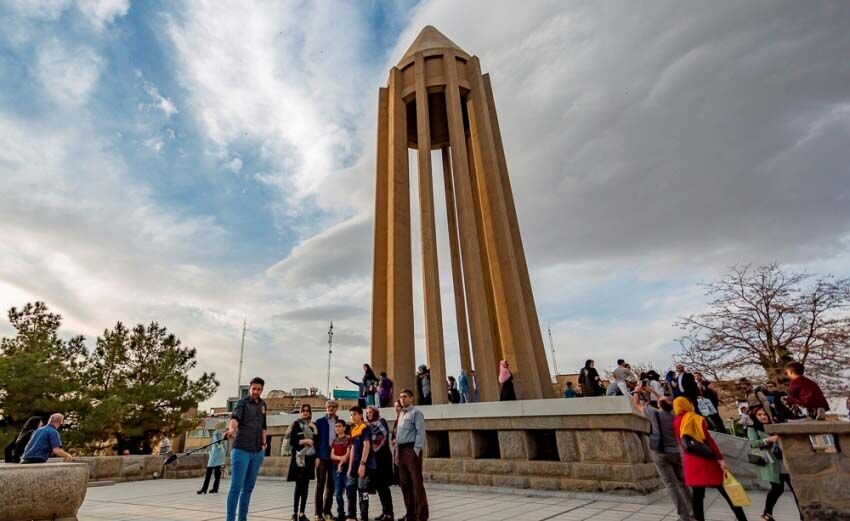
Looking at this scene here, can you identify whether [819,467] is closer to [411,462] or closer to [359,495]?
[411,462]

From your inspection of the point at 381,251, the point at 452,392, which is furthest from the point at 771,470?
the point at 381,251

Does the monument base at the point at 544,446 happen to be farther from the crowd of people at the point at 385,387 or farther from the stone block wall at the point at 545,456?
the crowd of people at the point at 385,387

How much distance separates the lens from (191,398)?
900 inches

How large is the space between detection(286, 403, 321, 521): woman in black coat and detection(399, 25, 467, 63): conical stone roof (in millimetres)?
15595

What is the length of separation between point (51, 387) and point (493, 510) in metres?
21.7

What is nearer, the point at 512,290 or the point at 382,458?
the point at 382,458

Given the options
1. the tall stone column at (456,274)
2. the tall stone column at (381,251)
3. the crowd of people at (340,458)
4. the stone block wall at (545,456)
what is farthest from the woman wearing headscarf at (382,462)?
the tall stone column at (456,274)

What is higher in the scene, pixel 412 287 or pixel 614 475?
pixel 412 287

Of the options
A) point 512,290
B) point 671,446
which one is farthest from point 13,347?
point 671,446

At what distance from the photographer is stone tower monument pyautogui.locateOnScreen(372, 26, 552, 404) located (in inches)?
566

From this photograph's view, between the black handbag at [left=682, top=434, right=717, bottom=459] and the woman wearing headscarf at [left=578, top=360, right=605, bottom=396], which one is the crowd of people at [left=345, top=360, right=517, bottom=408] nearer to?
the woman wearing headscarf at [left=578, top=360, right=605, bottom=396]

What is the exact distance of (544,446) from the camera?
29.0 ft

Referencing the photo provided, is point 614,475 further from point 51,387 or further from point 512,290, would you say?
point 51,387

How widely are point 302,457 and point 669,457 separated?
15.2 ft
